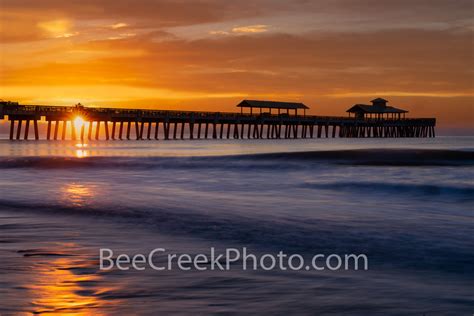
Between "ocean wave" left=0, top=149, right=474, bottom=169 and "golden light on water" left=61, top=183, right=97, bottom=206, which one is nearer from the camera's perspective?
"golden light on water" left=61, top=183, right=97, bottom=206

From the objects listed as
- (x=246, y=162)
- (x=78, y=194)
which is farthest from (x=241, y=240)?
(x=246, y=162)

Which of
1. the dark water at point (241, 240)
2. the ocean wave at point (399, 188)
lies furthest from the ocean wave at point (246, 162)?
the ocean wave at point (399, 188)

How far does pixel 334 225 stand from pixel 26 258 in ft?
16.5

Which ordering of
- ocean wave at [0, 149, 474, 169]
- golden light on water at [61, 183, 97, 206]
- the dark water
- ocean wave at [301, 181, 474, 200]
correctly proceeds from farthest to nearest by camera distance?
ocean wave at [0, 149, 474, 169]
ocean wave at [301, 181, 474, 200]
golden light on water at [61, 183, 97, 206]
the dark water

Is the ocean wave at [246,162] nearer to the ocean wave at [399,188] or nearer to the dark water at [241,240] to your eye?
the dark water at [241,240]

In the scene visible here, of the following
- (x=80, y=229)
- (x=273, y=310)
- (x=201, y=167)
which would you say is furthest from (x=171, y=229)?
(x=201, y=167)

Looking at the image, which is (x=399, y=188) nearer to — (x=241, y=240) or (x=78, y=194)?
(x=78, y=194)

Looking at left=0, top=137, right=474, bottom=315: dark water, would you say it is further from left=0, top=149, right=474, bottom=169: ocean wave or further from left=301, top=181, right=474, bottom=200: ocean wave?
left=0, top=149, right=474, bottom=169: ocean wave

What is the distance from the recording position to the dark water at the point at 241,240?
211 inches

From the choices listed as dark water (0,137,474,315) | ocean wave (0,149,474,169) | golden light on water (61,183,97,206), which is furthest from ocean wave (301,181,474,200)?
ocean wave (0,149,474,169)

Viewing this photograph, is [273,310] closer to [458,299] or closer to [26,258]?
[458,299]

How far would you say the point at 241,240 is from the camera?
8773 mm

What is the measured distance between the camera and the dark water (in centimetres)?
536

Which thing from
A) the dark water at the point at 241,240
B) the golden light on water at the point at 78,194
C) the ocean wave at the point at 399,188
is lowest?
the golden light on water at the point at 78,194
